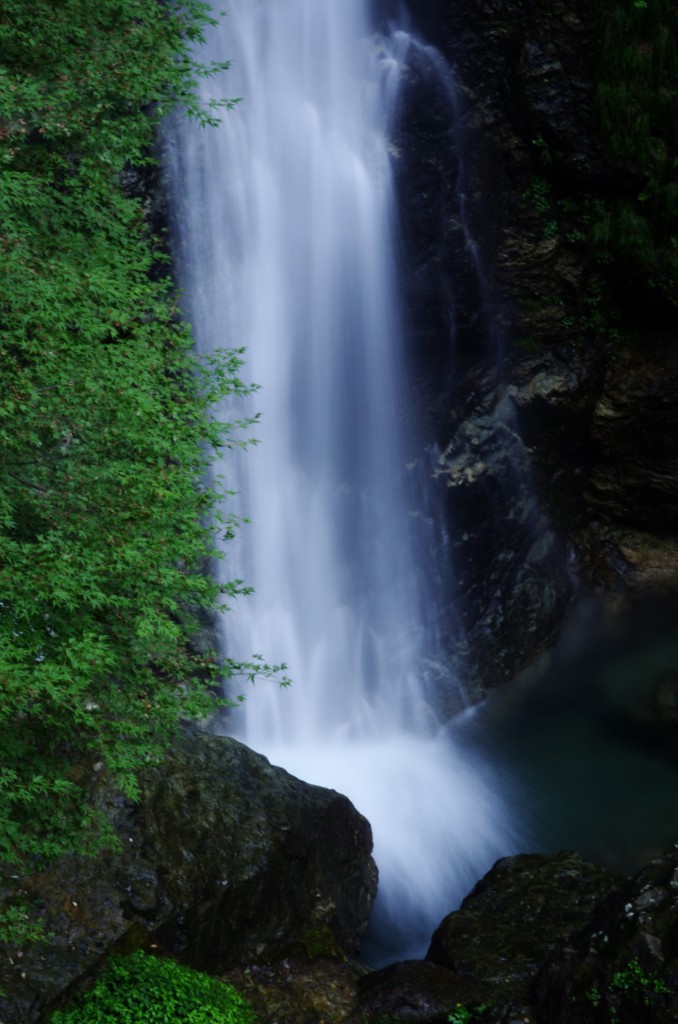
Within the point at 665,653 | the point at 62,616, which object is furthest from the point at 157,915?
the point at 665,653

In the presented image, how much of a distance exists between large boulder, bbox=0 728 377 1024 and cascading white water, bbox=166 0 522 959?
286cm

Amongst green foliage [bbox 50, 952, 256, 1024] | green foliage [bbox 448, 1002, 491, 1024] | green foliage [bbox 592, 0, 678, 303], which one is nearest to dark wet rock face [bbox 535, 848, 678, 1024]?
green foliage [bbox 448, 1002, 491, 1024]

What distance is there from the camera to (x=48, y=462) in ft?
20.0

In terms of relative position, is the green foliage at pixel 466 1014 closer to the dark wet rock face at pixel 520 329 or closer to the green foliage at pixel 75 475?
the green foliage at pixel 75 475

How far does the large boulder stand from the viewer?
6.45 m

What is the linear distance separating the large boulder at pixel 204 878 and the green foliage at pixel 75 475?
1.17 feet

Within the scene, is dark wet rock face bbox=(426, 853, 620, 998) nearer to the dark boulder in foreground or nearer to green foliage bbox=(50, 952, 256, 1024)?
the dark boulder in foreground

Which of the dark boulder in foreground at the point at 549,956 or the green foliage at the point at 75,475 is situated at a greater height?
the green foliage at the point at 75,475

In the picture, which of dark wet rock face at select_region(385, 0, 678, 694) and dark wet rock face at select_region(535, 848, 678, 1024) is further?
dark wet rock face at select_region(385, 0, 678, 694)

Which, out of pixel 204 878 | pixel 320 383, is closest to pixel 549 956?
pixel 204 878

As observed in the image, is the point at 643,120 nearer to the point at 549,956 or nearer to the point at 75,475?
the point at 75,475

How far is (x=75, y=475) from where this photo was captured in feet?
19.4

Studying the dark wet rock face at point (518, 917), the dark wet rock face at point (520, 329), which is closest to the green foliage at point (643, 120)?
the dark wet rock face at point (520, 329)

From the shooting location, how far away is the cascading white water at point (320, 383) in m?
11.8
